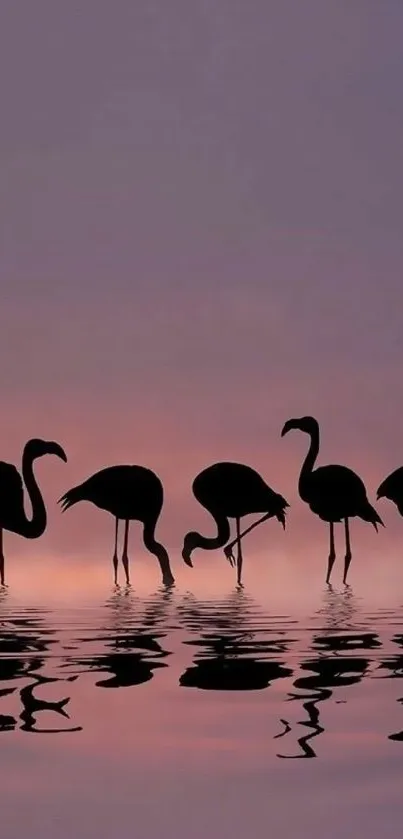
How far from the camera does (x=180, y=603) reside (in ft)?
56.5

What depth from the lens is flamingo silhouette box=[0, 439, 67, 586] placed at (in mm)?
25391

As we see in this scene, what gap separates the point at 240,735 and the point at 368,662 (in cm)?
297

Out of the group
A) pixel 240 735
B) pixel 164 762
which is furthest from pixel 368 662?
pixel 164 762

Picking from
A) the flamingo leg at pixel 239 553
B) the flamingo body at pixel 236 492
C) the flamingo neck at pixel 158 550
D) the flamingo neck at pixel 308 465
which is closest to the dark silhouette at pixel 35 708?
the flamingo neck at pixel 158 550

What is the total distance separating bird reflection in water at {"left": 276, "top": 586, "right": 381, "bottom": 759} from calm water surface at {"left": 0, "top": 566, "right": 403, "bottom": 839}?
0.01m

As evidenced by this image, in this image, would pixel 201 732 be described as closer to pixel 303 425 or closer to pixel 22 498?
pixel 22 498

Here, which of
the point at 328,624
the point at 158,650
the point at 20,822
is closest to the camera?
the point at 20,822

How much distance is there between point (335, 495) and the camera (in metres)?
27.4

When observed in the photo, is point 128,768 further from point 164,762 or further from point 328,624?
point 328,624

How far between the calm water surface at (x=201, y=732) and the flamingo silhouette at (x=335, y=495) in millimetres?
15331

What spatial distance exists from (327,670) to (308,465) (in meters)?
19.7

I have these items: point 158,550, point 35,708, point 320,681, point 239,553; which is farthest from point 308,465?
point 35,708

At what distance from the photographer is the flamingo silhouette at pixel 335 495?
27.4 m

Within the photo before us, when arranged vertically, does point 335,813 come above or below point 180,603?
below
